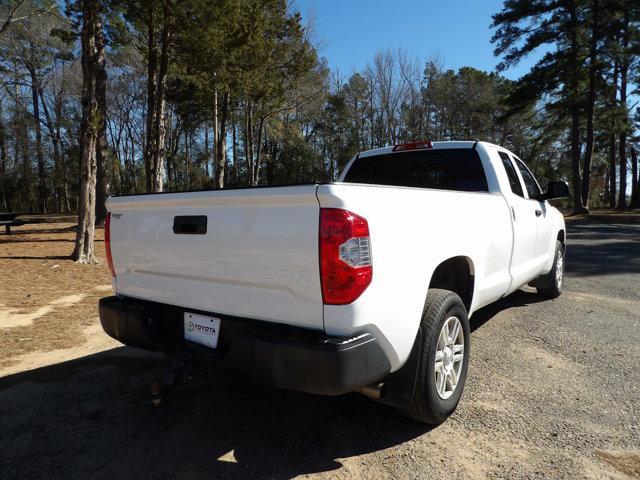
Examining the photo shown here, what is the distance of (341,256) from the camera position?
2.06 metres

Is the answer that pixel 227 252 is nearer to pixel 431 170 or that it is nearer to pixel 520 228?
pixel 431 170

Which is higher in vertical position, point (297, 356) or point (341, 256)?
point (341, 256)

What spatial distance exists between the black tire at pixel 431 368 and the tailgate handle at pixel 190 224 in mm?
1369

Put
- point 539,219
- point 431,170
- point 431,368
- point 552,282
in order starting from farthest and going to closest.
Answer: point 552,282 → point 539,219 → point 431,170 → point 431,368

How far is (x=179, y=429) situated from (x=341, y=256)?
163cm

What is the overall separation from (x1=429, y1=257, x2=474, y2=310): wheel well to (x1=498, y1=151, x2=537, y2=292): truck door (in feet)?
3.15

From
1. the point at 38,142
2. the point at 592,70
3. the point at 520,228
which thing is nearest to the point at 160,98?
the point at 520,228

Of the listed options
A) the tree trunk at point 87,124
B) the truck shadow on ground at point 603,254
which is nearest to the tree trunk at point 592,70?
the truck shadow on ground at point 603,254

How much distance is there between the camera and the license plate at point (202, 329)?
249 cm

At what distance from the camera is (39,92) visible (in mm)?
36219

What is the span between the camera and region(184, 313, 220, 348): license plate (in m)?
2.49

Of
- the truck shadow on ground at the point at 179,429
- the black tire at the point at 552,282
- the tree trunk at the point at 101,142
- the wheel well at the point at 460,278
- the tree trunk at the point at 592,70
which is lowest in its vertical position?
the truck shadow on ground at the point at 179,429

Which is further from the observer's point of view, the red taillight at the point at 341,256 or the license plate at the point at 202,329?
the license plate at the point at 202,329

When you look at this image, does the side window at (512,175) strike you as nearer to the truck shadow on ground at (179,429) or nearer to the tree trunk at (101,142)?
the truck shadow on ground at (179,429)
